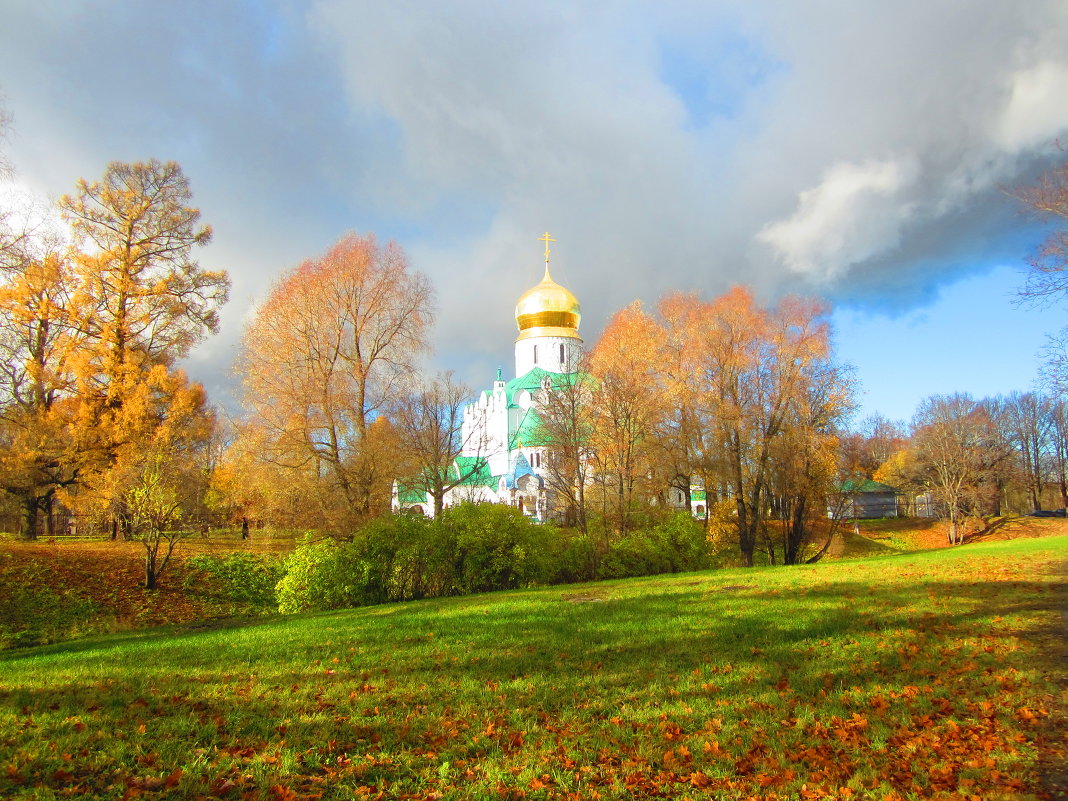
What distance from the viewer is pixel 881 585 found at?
10.9 meters

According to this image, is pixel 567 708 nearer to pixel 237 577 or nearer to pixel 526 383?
pixel 237 577

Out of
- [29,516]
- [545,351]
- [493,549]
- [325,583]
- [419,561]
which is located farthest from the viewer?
[545,351]

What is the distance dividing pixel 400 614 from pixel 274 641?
2586 mm

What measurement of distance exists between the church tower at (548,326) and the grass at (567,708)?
37658 mm

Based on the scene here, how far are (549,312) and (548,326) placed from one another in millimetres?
1014

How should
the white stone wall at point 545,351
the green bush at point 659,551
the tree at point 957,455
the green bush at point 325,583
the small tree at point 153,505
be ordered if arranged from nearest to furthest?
the green bush at point 325,583 < the small tree at point 153,505 < the green bush at point 659,551 < the tree at point 957,455 < the white stone wall at point 545,351

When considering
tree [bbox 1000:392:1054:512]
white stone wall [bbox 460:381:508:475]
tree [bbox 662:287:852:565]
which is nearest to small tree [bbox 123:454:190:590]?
tree [bbox 662:287:852:565]

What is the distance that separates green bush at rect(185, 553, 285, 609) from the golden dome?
29805mm

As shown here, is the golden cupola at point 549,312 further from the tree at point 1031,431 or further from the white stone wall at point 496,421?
the tree at point 1031,431

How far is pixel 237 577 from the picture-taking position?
17625mm

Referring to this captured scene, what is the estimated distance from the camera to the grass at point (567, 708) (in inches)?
149

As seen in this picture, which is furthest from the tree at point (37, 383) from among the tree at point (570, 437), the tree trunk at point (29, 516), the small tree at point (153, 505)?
the tree at point (570, 437)

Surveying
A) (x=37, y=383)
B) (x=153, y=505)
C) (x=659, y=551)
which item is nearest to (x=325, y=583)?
(x=153, y=505)

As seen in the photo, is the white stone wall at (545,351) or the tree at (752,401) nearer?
the tree at (752,401)
